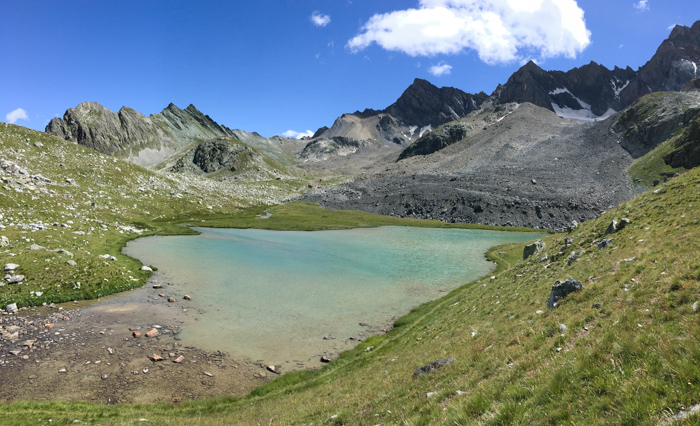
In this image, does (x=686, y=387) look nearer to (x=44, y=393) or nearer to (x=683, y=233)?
(x=683, y=233)

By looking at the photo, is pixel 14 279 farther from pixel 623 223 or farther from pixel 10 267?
pixel 623 223

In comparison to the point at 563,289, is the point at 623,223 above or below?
above

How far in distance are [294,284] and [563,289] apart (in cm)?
3129

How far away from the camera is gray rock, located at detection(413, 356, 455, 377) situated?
15.7 metres

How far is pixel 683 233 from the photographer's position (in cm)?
1827

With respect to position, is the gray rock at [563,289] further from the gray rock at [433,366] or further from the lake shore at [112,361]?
the lake shore at [112,361]

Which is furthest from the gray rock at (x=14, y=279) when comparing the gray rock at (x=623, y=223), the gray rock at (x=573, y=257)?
the gray rock at (x=623, y=223)

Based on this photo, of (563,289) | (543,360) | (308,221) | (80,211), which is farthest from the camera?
→ (308,221)

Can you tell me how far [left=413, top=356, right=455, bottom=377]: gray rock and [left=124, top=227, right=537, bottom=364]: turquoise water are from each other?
11379 millimetres

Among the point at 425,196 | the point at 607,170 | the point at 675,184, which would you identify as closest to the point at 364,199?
the point at 425,196

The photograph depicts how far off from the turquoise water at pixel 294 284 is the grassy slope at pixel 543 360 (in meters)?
5.41

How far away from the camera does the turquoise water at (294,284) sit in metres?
27.3

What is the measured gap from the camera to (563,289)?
710 inches

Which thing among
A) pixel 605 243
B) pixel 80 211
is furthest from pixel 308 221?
pixel 605 243
